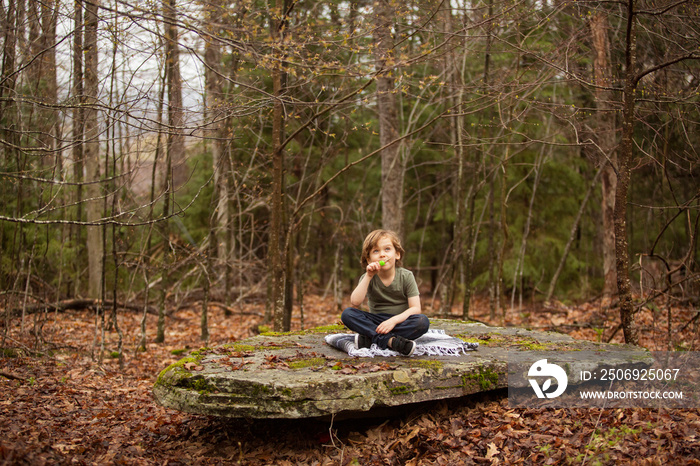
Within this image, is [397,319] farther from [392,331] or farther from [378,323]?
[378,323]

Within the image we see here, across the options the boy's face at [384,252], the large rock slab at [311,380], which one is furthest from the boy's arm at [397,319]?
the boy's face at [384,252]

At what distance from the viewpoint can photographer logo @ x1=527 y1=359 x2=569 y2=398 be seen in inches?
174

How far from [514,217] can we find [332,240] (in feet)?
19.0

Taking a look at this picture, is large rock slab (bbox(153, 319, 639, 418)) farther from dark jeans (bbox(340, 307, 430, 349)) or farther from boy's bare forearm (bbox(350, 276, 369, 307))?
boy's bare forearm (bbox(350, 276, 369, 307))

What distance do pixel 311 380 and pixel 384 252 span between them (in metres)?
1.51

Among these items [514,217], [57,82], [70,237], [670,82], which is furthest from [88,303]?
[670,82]

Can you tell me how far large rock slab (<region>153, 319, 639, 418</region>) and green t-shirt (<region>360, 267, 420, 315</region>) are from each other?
525 mm

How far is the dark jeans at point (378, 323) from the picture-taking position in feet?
15.6

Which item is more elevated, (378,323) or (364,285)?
(364,285)

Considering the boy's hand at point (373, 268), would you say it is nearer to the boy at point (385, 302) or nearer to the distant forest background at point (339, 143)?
the boy at point (385, 302)

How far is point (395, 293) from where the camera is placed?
16.0 ft

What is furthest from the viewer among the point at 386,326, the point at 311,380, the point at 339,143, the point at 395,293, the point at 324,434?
Result: the point at 339,143

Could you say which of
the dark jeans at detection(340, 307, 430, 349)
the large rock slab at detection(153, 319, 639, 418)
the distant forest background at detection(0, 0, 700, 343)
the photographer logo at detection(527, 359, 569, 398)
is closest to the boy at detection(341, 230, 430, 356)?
the dark jeans at detection(340, 307, 430, 349)

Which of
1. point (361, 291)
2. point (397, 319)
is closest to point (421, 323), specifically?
point (397, 319)
